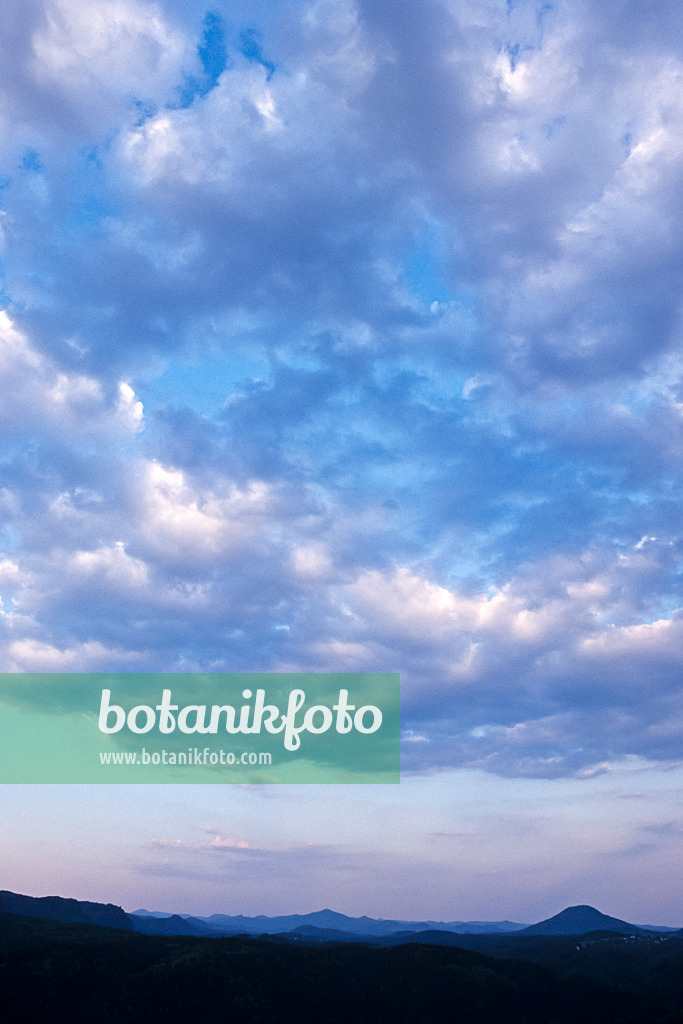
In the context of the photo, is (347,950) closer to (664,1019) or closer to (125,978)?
(125,978)

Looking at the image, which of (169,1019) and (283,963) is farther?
(283,963)

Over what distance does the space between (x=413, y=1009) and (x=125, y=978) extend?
56.7 meters

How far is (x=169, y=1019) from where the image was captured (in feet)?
418

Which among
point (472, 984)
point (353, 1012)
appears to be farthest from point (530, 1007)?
point (353, 1012)

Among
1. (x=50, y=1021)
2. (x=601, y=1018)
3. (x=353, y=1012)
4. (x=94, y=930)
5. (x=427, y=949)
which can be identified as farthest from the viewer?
(x=94, y=930)

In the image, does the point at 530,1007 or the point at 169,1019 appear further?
the point at 530,1007

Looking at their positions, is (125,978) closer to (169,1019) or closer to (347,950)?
(169,1019)

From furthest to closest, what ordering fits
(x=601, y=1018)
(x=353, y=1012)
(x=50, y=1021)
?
(x=601, y=1018) → (x=353, y=1012) → (x=50, y=1021)

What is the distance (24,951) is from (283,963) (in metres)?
54.5

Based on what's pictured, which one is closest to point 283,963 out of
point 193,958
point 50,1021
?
point 193,958

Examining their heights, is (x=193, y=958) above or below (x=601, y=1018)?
above

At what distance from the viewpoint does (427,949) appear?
557ft

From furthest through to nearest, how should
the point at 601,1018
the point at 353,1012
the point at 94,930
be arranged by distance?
the point at 94,930, the point at 601,1018, the point at 353,1012

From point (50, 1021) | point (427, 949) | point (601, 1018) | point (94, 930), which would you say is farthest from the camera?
point (94, 930)
